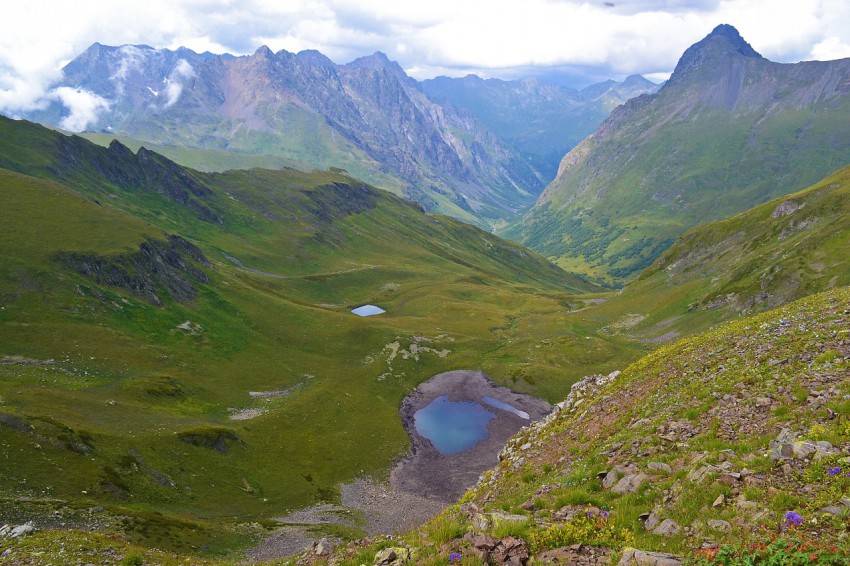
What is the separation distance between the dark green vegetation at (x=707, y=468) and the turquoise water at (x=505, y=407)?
258 feet

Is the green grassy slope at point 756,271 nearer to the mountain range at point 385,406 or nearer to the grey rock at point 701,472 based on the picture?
the mountain range at point 385,406

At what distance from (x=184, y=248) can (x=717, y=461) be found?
160071 mm

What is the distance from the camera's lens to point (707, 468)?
1891 centimetres

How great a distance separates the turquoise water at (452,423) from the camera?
101769 millimetres

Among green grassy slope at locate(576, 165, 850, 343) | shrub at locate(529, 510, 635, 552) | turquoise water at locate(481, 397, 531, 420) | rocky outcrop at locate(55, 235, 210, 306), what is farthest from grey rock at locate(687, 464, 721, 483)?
rocky outcrop at locate(55, 235, 210, 306)

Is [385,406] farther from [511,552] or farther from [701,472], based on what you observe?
[511,552]

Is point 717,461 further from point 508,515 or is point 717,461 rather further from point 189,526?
point 189,526

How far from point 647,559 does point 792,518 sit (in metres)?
4.40

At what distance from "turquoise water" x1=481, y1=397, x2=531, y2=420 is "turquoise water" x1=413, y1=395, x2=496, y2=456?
3.01m

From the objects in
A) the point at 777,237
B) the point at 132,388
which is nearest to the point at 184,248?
the point at 132,388

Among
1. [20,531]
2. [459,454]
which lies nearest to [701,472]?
[20,531]

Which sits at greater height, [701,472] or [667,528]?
[701,472]

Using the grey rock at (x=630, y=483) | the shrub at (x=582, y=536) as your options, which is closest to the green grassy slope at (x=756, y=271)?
the grey rock at (x=630, y=483)

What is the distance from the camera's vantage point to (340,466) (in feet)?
275
